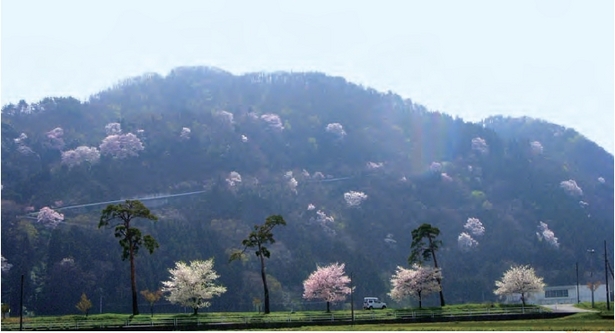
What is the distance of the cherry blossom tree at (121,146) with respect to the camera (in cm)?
10975

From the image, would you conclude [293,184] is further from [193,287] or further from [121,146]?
[193,287]

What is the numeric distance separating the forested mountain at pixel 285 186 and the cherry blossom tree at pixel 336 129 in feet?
0.98

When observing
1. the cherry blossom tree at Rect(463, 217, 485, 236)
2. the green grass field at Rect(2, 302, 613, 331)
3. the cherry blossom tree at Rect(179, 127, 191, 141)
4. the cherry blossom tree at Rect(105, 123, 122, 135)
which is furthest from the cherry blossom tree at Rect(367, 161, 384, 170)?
the green grass field at Rect(2, 302, 613, 331)

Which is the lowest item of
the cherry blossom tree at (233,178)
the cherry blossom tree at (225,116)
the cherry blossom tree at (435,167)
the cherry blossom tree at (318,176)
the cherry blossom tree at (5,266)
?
the cherry blossom tree at (5,266)

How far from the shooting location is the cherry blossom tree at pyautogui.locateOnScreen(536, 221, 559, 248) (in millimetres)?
109875

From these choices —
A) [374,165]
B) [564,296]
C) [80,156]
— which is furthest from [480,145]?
[80,156]

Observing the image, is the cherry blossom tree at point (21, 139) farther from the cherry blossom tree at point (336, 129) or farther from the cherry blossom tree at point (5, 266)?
the cherry blossom tree at point (336, 129)

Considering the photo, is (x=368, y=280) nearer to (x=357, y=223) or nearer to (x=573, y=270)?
(x=357, y=223)

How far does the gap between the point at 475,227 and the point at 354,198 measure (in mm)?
19284

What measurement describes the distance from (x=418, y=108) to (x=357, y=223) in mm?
50611

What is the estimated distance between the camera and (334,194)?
116 meters

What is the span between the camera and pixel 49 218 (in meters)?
88.6

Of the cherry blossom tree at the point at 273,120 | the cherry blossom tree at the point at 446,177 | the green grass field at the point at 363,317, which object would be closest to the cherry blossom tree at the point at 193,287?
the green grass field at the point at 363,317

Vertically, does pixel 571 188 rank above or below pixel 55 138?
below
